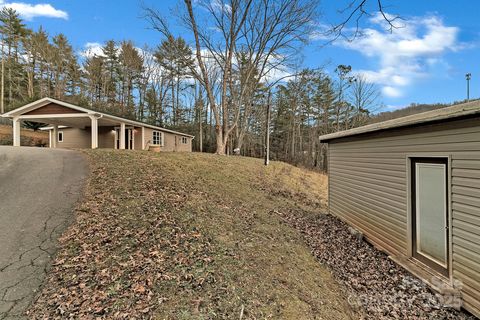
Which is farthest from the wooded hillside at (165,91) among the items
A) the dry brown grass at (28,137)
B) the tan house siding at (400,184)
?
the tan house siding at (400,184)

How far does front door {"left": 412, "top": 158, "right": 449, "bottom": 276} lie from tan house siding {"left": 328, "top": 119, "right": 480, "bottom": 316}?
15 cm

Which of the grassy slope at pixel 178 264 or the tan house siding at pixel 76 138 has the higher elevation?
the tan house siding at pixel 76 138

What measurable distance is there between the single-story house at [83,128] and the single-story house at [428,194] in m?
12.1

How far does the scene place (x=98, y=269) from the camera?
3.20 meters

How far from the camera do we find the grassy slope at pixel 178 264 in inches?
108

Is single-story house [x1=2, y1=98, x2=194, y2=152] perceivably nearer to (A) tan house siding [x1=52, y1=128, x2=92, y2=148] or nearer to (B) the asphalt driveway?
(A) tan house siding [x1=52, y1=128, x2=92, y2=148]

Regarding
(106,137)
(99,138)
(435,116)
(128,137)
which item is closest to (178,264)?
(435,116)

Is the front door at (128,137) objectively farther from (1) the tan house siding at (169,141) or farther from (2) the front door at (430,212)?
(2) the front door at (430,212)

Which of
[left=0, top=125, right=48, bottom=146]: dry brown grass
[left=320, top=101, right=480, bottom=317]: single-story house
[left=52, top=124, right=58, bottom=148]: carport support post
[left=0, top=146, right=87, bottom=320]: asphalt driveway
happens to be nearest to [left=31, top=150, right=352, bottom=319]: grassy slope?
[left=0, top=146, right=87, bottom=320]: asphalt driveway

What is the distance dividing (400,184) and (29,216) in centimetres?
704

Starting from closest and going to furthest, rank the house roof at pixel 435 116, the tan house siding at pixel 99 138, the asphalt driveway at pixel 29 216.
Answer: the asphalt driveway at pixel 29 216 → the house roof at pixel 435 116 → the tan house siding at pixel 99 138

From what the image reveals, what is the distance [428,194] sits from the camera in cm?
409

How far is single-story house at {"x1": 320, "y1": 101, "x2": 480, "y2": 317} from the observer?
129 inches

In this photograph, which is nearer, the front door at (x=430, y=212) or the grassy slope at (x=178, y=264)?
the grassy slope at (x=178, y=264)
